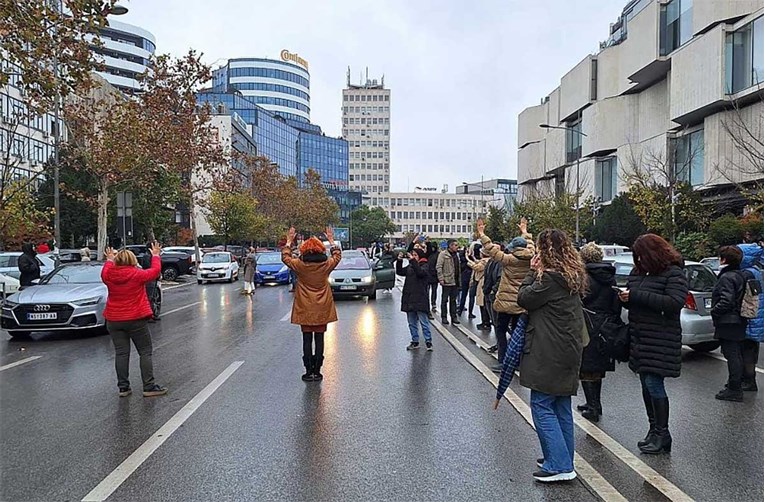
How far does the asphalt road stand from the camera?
15.8 feet

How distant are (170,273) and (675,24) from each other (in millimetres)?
33487

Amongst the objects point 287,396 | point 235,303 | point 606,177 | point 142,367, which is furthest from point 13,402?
point 606,177

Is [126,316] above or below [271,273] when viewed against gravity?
above

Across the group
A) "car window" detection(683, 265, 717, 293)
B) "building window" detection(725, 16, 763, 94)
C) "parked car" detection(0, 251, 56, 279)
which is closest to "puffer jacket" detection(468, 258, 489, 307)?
"car window" detection(683, 265, 717, 293)

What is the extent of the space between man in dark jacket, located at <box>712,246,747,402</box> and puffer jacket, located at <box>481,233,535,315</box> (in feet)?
7.03

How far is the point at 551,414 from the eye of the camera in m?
5.02

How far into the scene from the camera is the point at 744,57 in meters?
34.1

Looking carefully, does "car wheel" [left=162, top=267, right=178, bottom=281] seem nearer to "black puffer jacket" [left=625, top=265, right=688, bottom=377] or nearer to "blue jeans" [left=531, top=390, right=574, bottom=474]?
"black puffer jacket" [left=625, top=265, right=688, bottom=377]

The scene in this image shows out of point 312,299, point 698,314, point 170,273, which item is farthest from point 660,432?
point 170,273

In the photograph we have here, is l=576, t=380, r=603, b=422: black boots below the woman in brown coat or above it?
below

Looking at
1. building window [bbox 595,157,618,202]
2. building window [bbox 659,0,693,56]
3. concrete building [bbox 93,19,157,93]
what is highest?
concrete building [bbox 93,19,157,93]

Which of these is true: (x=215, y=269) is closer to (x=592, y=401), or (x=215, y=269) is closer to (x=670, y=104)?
(x=592, y=401)

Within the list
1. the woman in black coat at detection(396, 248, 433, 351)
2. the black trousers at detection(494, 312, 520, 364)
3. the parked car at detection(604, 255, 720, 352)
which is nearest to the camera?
the black trousers at detection(494, 312, 520, 364)

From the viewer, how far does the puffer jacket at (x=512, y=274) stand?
322 inches
